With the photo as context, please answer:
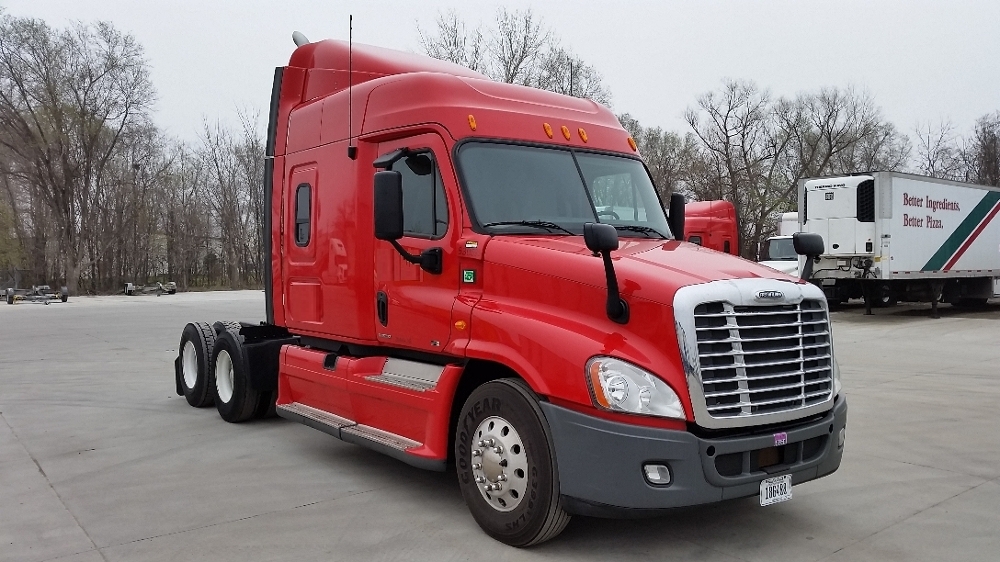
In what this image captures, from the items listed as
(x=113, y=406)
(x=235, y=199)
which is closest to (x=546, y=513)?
(x=113, y=406)

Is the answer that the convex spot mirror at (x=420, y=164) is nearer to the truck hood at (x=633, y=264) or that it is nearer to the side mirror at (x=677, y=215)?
the truck hood at (x=633, y=264)

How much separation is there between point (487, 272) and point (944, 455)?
4.69 meters

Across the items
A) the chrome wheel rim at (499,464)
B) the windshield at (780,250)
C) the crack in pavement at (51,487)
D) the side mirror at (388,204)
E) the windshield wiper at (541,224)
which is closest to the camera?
the chrome wheel rim at (499,464)

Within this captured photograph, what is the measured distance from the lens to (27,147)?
4428cm

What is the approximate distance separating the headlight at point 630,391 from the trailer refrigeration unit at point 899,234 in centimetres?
1834

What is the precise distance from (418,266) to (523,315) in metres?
1.12

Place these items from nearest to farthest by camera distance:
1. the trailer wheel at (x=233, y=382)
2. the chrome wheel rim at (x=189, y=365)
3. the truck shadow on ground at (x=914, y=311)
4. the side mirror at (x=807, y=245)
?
the side mirror at (x=807, y=245) < the trailer wheel at (x=233, y=382) < the chrome wheel rim at (x=189, y=365) < the truck shadow on ground at (x=914, y=311)

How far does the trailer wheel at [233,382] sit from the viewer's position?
804cm

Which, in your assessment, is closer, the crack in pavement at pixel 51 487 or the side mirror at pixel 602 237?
the side mirror at pixel 602 237

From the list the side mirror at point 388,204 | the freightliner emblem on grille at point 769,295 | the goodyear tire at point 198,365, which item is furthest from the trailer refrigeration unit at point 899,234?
the side mirror at point 388,204

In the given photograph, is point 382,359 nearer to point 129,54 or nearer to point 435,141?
point 435,141

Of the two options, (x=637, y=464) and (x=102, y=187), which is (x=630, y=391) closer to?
(x=637, y=464)

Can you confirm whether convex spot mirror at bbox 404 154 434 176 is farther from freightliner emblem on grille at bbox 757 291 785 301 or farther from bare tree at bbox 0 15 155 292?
bare tree at bbox 0 15 155 292

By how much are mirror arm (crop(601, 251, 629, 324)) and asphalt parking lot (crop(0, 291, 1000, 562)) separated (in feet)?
4.64
